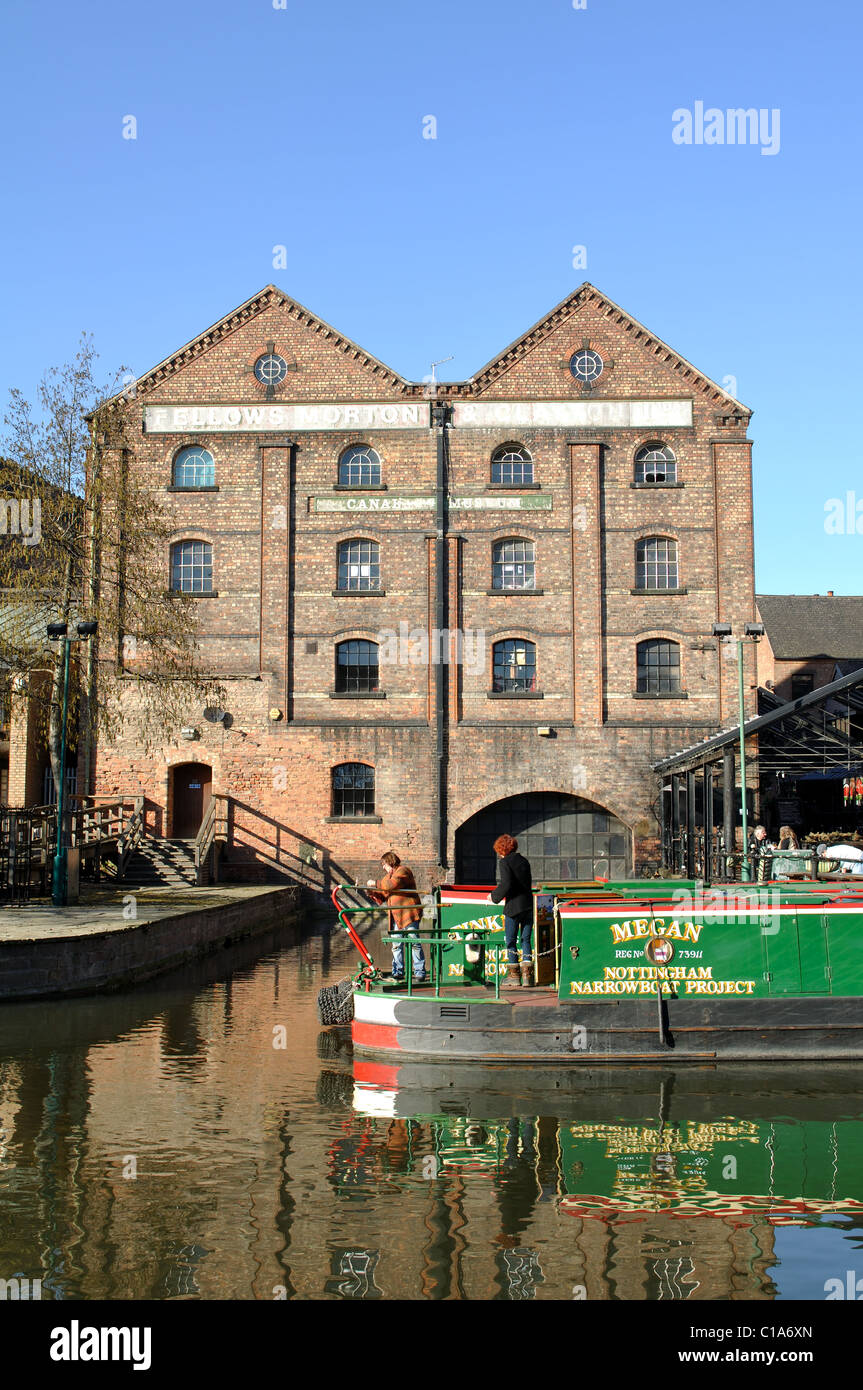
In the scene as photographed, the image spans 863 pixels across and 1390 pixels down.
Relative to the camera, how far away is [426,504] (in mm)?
28250

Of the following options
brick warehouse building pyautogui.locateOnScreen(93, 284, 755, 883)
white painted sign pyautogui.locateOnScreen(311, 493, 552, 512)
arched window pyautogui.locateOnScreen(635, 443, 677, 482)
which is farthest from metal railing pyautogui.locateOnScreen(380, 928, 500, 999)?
arched window pyautogui.locateOnScreen(635, 443, 677, 482)

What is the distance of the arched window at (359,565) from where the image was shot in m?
28.3

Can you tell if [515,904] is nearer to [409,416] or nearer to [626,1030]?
[626,1030]

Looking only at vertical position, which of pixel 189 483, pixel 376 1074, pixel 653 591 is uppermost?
pixel 189 483

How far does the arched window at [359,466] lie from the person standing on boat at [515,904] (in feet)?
59.9

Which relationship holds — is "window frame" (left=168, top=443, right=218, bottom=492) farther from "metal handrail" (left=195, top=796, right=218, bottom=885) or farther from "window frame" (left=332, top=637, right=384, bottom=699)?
"metal handrail" (left=195, top=796, right=218, bottom=885)

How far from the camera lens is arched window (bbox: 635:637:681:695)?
27.8 m

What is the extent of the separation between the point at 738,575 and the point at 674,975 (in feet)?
59.1

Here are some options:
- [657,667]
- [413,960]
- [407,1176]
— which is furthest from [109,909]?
[657,667]

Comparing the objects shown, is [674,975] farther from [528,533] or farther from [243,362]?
[243,362]

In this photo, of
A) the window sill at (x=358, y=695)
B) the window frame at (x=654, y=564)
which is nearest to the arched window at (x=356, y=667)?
the window sill at (x=358, y=695)

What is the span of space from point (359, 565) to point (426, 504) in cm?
223

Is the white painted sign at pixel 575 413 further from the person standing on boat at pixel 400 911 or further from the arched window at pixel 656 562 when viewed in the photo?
the person standing on boat at pixel 400 911

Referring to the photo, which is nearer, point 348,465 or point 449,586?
point 449,586
